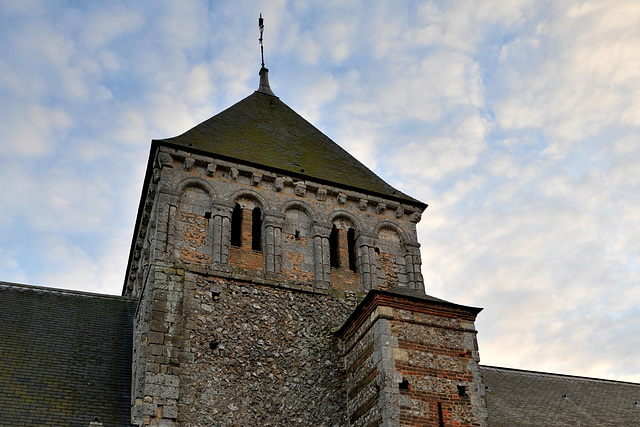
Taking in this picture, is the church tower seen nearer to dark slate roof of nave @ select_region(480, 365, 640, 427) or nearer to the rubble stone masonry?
the rubble stone masonry

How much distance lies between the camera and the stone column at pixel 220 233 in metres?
15.0

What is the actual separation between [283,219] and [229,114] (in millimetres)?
4774

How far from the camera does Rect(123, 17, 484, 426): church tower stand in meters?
13.0

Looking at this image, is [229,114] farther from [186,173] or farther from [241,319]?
[241,319]

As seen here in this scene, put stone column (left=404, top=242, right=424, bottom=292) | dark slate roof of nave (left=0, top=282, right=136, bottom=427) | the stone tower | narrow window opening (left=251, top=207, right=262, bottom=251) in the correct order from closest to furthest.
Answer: dark slate roof of nave (left=0, top=282, right=136, bottom=427), the stone tower, narrow window opening (left=251, top=207, right=262, bottom=251), stone column (left=404, top=242, right=424, bottom=292)

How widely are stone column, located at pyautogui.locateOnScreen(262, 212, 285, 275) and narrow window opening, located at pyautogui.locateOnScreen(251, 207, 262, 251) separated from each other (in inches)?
8.7

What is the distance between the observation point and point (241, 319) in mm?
14312

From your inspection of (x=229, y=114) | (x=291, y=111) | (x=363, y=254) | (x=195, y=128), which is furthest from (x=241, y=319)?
(x=291, y=111)

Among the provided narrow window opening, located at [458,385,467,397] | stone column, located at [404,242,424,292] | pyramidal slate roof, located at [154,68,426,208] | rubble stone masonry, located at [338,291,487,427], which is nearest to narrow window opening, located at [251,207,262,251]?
pyramidal slate roof, located at [154,68,426,208]

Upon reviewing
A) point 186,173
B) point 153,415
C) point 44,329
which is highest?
point 186,173

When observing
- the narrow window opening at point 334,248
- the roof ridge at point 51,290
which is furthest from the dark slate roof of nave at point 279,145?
the roof ridge at point 51,290

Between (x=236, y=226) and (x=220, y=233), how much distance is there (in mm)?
807

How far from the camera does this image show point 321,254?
1619 cm

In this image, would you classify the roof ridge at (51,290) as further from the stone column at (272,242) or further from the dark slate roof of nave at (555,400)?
the dark slate roof of nave at (555,400)
